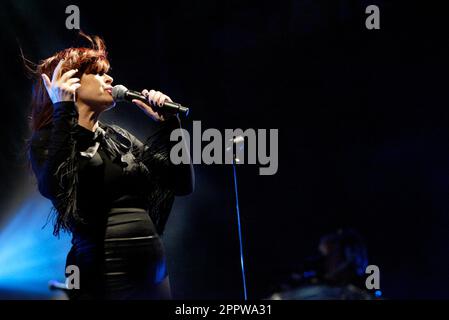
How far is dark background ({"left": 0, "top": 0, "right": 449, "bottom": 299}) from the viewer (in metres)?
2.72

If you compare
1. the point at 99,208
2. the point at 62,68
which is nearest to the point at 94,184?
the point at 99,208

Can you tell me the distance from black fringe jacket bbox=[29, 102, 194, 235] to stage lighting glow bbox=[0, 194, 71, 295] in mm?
829

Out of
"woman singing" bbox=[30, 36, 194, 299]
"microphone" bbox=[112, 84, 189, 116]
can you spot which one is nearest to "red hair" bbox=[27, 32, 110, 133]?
"woman singing" bbox=[30, 36, 194, 299]

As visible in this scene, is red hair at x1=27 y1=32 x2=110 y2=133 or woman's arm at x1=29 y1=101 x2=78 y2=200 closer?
woman's arm at x1=29 y1=101 x2=78 y2=200

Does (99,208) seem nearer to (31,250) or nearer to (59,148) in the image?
(59,148)

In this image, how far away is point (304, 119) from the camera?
279cm

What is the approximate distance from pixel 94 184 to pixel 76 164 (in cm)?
8

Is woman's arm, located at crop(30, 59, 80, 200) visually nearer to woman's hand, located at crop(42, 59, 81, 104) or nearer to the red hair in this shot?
woman's hand, located at crop(42, 59, 81, 104)

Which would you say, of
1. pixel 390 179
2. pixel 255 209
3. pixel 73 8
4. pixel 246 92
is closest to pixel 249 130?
pixel 246 92

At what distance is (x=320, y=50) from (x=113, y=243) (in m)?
1.72

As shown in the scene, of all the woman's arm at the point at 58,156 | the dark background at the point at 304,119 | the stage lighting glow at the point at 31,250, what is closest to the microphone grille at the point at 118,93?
the woman's arm at the point at 58,156

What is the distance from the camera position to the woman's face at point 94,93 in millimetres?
1765

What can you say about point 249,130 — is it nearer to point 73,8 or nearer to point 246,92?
point 246,92

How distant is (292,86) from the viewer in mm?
2799
